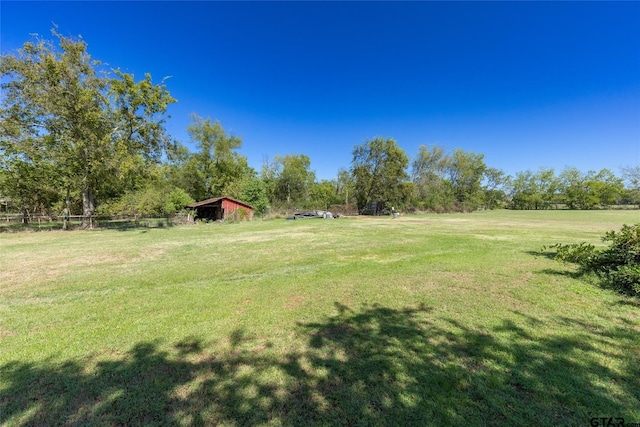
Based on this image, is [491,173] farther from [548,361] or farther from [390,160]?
[548,361]

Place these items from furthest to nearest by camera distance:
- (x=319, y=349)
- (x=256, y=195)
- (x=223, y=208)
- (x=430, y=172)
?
(x=430, y=172) < (x=256, y=195) < (x=223, y=208) < (x=319, y=349)

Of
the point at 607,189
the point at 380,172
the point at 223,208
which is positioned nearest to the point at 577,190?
the point at 607,189

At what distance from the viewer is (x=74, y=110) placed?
56.7ft

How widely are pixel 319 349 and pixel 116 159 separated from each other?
21461 mm

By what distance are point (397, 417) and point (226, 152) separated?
142 ft

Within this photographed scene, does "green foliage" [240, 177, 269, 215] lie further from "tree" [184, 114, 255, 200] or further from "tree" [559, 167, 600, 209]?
"tree" [559, 167, 600, 209]

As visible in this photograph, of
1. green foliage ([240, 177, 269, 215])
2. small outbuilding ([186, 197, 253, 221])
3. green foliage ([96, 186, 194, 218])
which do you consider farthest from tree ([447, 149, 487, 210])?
green foliage ([96, 186, 194, 218])

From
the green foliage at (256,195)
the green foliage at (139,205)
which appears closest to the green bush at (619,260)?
the green foliage at (139,205)

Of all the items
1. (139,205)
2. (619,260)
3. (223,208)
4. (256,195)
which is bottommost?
(619,260)

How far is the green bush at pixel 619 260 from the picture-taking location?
477 cm

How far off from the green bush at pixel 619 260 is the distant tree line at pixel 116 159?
23.1 metres

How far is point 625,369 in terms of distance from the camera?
254cm

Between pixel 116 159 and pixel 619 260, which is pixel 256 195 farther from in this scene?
pixel 619 260

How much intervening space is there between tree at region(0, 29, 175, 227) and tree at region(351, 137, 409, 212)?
2788 cm
